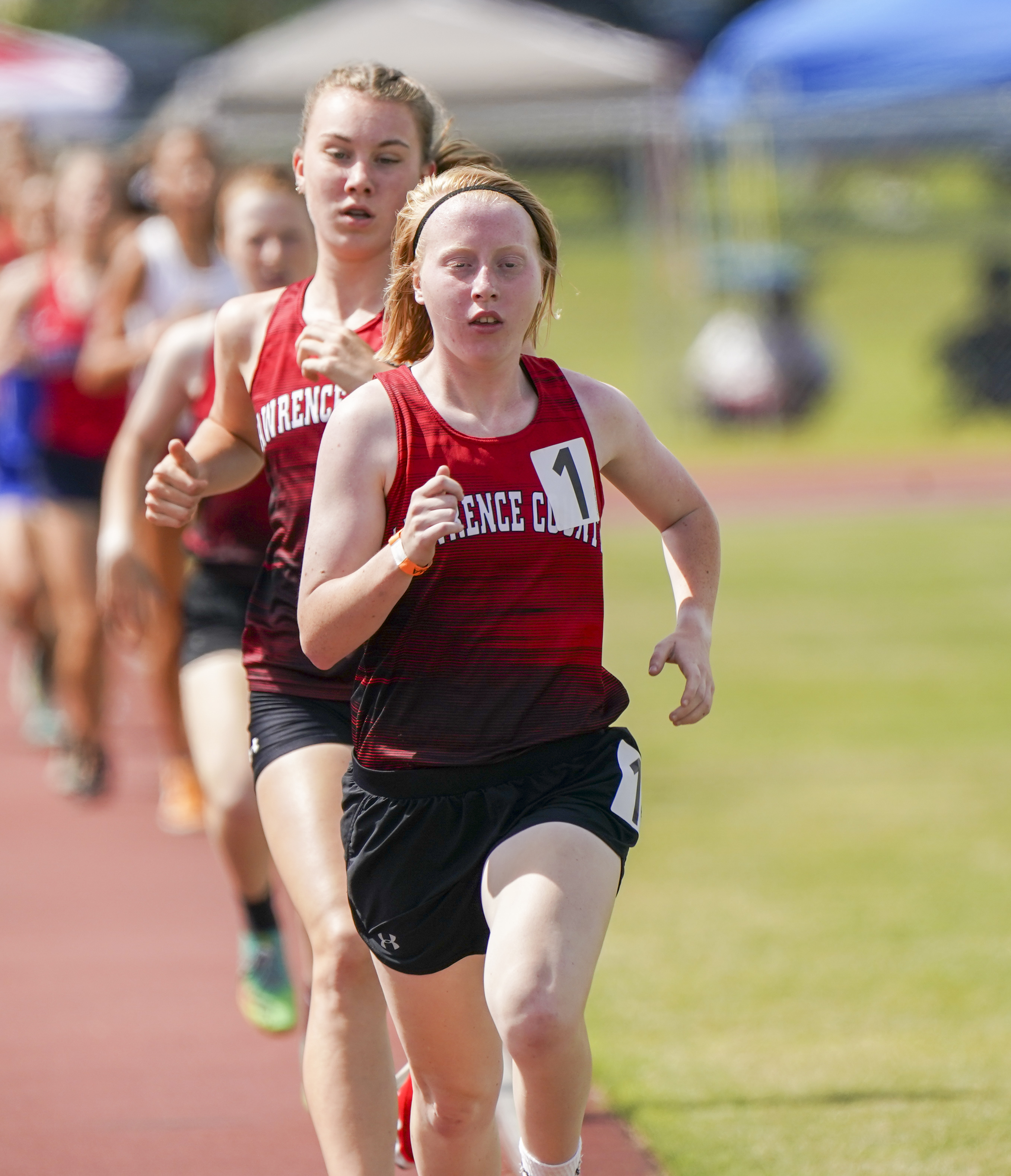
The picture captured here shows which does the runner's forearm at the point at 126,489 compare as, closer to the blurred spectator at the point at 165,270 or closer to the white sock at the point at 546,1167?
the white sock at the point at 546,1167

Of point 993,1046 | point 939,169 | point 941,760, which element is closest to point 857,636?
point 941,760

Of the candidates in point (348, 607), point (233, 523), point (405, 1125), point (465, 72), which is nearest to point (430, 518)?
point (348, 607)

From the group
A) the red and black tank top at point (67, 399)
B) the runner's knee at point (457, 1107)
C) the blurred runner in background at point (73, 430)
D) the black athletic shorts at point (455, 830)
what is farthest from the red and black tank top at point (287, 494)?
the red and black tank top at point (67, 399)

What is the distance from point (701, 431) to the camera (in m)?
18.7

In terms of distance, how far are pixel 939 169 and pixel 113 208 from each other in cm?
2907

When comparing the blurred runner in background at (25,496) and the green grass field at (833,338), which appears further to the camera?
the green grass field at (833,338)

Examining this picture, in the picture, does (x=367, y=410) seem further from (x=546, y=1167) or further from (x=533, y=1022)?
(x=546, y=1167)

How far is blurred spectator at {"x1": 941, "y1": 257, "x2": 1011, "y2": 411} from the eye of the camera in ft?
64.2

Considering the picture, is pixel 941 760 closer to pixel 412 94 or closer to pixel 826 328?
pixel 412 94

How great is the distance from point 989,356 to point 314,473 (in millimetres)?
16983

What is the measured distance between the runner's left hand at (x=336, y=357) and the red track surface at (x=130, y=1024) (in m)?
1.86

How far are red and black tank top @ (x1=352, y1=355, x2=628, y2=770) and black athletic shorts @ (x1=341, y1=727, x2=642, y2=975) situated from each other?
0.13 ft

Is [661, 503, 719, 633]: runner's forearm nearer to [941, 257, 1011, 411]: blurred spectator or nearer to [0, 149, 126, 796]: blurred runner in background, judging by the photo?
[0, 149, 126, 796]: blurred runner in background

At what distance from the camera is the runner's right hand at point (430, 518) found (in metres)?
2.85
